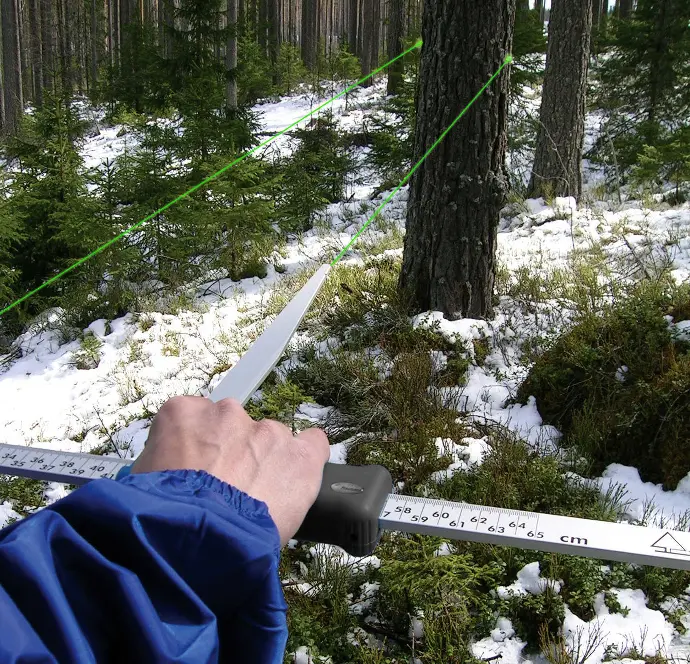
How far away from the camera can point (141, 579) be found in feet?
2.41

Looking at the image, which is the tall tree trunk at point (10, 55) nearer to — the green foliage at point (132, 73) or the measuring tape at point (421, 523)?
the green foliage at point (132, 73)

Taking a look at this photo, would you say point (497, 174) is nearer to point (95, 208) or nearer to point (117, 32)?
point (95, 208)

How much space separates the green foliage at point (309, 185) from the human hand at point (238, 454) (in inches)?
293

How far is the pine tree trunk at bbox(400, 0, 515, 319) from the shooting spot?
14.4 ft

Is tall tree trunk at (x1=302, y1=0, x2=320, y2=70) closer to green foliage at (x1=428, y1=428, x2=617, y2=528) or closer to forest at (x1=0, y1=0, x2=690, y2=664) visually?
forest at (x1=0, y1=0, x2=690, y2=664)

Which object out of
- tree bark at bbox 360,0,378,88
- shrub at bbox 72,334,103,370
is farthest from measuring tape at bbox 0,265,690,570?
tree bark at bbox 360,0,378,88

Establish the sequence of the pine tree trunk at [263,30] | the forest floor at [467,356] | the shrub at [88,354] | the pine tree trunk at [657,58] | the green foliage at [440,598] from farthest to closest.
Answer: the pine tree trunk at [263,30]
the pine tree trunk at [657,58]
the shrub at [88,354]
the forest floor at [467,356]
the green foliage at [440,598]

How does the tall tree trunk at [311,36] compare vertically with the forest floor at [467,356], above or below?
above

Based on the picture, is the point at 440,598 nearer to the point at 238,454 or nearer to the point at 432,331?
the point at 238,454

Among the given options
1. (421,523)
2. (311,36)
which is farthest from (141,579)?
(311,36)

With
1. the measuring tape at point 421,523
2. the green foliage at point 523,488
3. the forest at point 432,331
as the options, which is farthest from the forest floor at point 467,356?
the measuring tape at point 421,523

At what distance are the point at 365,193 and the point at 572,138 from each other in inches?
170

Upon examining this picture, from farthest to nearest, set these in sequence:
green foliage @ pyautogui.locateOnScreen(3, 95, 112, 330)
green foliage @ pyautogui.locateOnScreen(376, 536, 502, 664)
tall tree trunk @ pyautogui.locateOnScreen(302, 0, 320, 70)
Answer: tall tree trunk @ pyautogui.locateOnScreen(302, 0, 320, 70)
green foliage @ pyautogui.locateOnScreen(3, 95, 112, 330)
green foliage @ pyautogui.locateOnScreen(376, 536, 502, 664)

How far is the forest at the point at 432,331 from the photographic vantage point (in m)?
2.51
